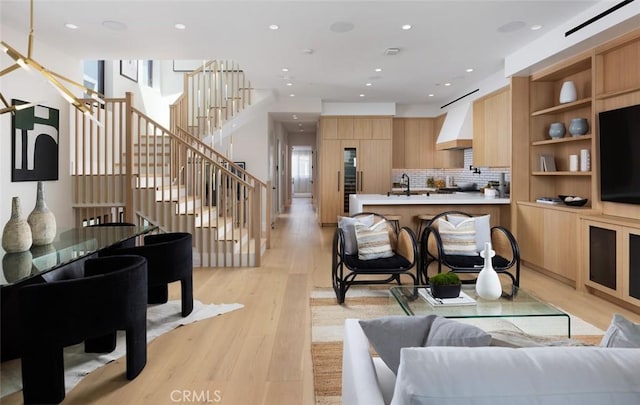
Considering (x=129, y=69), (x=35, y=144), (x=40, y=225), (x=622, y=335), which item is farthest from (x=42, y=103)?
(x=622, y=335)

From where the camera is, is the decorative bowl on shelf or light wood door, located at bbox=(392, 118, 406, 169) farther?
light wood door, located at bbox=(392, 118, 406, 169)

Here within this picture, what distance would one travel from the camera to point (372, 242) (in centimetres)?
386

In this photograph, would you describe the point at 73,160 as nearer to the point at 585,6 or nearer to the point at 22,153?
the point at 22,153

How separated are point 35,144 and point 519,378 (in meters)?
5.37

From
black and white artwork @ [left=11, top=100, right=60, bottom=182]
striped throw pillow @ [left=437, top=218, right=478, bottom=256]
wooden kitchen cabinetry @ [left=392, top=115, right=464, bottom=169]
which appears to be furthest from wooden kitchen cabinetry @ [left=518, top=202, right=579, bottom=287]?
black and white artwork @ [left=11, top=100, right=60, bottom=182]

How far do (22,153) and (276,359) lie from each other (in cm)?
378

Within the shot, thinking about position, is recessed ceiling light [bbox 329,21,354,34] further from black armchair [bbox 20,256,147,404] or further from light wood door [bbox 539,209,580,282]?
black armchair [bbox 20,256,147,404]

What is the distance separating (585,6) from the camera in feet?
12.6

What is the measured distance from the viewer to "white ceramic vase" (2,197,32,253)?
8.20 feet

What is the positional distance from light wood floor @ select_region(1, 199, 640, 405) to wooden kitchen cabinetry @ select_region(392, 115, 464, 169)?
4697 millimetres

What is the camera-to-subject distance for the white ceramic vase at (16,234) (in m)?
2.50

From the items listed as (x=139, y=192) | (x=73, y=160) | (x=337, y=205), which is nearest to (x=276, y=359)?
(x=139, y=192)

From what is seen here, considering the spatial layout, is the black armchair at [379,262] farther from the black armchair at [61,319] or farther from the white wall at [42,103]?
the white wall at [42,103]

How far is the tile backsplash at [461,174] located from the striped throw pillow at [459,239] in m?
3.26
